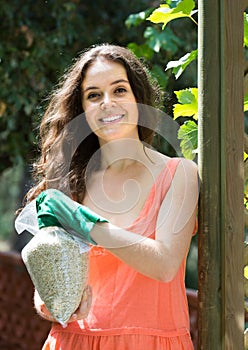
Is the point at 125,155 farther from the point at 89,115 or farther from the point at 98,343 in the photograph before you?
the point at 98,343

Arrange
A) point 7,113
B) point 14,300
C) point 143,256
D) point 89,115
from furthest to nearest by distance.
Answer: point 14,300 → point 7,113 → point 89,115 → point 143,256

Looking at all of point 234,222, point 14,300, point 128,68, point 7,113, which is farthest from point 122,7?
point 234,222

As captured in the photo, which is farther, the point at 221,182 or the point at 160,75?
the point at 160,75

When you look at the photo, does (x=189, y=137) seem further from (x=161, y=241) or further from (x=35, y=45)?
(x=35, y=45)

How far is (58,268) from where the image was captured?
1.80m

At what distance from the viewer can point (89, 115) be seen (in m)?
2.01

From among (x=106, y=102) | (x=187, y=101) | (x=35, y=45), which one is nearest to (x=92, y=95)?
(x=106, y=102)

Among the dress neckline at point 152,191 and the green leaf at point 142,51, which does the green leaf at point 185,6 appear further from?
the green leaf at point 142,51

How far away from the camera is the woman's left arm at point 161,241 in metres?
1.77

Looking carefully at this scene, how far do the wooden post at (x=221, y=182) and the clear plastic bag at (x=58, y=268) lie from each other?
0.29m

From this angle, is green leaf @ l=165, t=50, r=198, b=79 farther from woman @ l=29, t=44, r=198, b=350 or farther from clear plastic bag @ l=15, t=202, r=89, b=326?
clear plastic bag @ l=15, t=202, r=89, b=326

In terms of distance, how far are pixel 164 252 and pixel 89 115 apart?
43cm

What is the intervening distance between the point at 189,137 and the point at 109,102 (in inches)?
9.9

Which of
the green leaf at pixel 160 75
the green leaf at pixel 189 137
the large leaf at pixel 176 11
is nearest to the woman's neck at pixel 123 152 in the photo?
the green leaf at pixel 189 137
